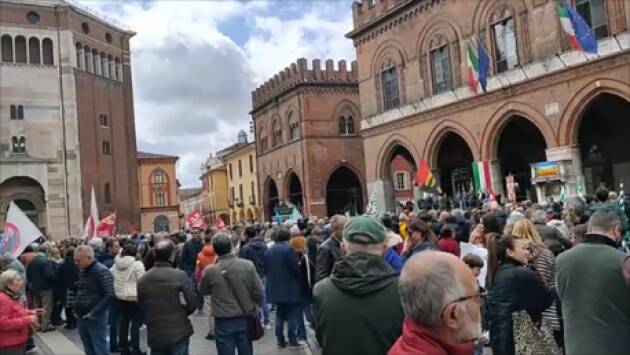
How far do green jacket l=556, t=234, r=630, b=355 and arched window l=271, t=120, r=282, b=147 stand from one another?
40.8 meters

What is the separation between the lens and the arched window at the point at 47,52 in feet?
133

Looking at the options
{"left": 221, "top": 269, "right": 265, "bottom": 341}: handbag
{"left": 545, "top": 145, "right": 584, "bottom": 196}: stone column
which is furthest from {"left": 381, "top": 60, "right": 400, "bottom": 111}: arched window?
{"left": 221, "top": 269, "right": 265, "bottom": 341}: handbag

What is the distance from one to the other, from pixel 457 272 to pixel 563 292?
238 cm

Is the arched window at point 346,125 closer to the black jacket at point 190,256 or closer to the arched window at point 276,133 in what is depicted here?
the arched window at point 276,133

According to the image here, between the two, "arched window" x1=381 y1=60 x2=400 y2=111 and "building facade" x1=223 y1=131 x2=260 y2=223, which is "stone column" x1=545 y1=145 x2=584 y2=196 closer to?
"arched window" x1=381 y1=60 x2=400 y2=111

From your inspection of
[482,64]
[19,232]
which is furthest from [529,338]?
[482,64]

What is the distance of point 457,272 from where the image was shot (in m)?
2.25

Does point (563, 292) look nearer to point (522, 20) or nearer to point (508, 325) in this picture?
point (508, 325)

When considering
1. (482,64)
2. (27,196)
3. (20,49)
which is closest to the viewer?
(482,64)

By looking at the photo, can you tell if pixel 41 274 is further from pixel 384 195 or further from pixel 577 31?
pixel 384 195

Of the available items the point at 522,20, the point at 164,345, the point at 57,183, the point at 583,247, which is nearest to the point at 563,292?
the point at 583,247

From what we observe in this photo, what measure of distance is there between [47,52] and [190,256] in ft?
110

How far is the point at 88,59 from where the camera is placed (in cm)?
4306

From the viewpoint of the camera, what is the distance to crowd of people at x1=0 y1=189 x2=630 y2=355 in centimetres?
231
